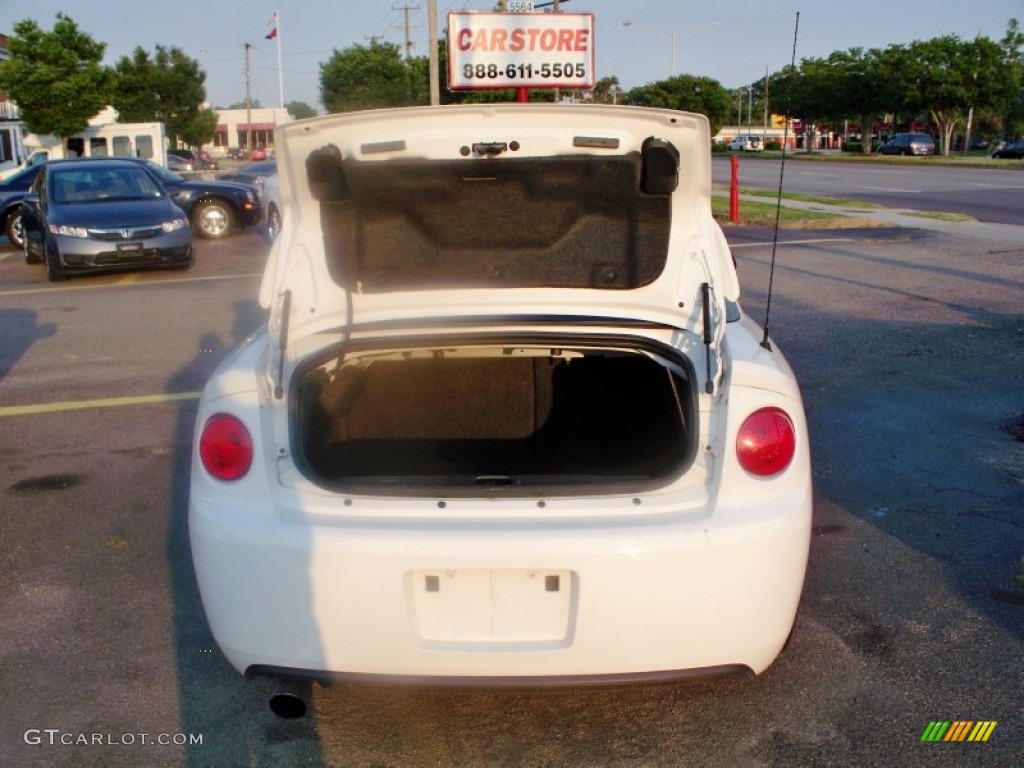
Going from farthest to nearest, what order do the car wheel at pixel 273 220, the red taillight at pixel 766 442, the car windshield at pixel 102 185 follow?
1. the car wheel at pixel 273 220
2. the car windshield at pixel 102 185
3. the red taillight at pixel 766 442

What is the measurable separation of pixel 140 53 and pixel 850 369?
2340 inches

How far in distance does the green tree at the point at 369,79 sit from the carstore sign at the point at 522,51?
20.2 m

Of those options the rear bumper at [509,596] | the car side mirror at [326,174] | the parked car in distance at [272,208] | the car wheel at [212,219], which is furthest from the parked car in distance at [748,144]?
the rear bumper at [509,596]

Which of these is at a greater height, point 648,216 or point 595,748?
point 648,216

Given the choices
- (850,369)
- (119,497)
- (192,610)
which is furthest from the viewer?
(850,369)

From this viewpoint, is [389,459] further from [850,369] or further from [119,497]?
[850,369]

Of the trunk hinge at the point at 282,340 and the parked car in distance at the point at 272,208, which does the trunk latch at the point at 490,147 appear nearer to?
the trunk hinge at the point at 282,340

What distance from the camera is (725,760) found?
2951 millimetres

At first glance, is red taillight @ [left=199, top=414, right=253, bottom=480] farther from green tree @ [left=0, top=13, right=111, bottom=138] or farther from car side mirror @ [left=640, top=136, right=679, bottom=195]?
green tree @ [left=0, top=13, right=111, bottom=138]

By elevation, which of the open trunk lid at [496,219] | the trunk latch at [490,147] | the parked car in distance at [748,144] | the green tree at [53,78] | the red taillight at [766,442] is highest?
the green tree at [53,78]

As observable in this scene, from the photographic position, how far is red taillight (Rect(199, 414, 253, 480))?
2980mm

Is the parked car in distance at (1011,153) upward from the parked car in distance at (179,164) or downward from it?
upward

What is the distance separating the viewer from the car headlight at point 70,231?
43.4ft

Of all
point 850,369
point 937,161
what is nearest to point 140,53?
point 937,161
